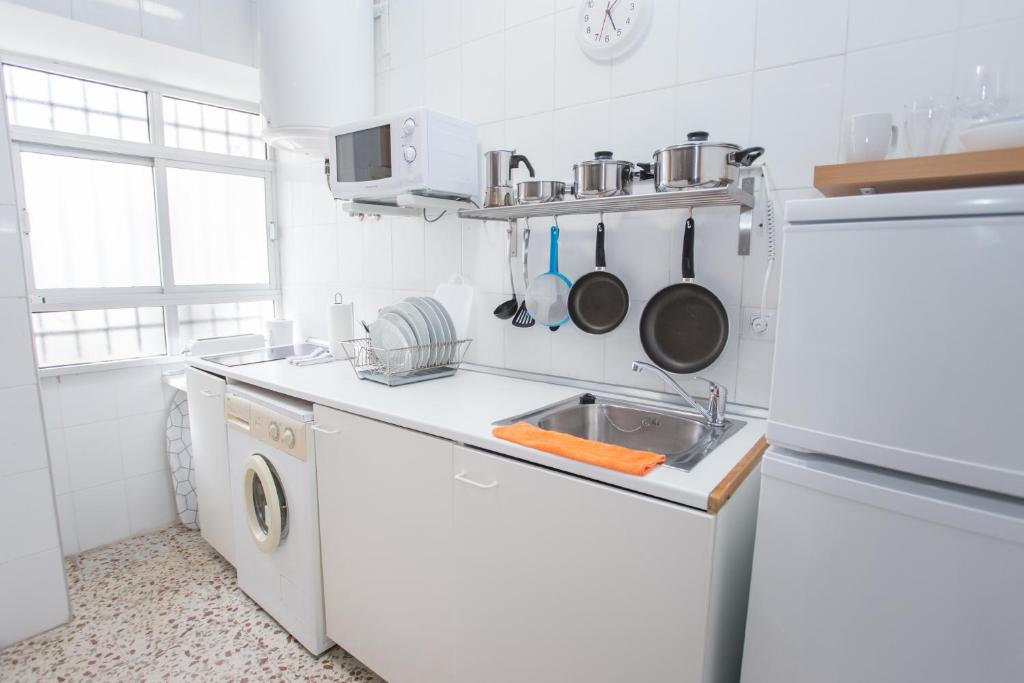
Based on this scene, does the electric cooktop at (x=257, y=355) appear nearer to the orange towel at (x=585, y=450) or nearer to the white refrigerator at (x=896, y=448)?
the orange towel at (x=585, y=450)

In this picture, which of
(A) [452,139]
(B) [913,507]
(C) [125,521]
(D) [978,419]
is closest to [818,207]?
(D) [978,419]

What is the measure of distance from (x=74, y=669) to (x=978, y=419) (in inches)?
99.9

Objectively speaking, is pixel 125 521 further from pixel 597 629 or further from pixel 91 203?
pixel 597 629

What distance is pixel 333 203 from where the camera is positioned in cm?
268

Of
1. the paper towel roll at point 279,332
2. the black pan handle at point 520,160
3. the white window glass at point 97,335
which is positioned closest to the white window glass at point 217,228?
the white window glass at point 97,335

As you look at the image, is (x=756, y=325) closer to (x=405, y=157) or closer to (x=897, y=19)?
(x=897, y=19)

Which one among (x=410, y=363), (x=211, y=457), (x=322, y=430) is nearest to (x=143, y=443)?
(x=211, y=457)

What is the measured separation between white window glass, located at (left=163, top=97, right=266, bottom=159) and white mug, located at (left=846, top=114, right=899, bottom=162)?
2.64 meters

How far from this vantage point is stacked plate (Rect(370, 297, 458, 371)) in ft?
6.04

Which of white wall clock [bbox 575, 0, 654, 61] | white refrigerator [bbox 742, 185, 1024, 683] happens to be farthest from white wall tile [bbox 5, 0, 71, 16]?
white refrigerator [bbox 742, 185, 1024, 683]

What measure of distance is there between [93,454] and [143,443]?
0.20m

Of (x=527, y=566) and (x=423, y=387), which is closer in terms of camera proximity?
(x=527, y=566)

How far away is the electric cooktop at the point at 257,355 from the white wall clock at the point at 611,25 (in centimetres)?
177

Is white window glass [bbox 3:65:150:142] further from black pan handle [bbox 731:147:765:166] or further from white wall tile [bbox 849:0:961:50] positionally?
white wall tile [bbox 849:0:961:50]
